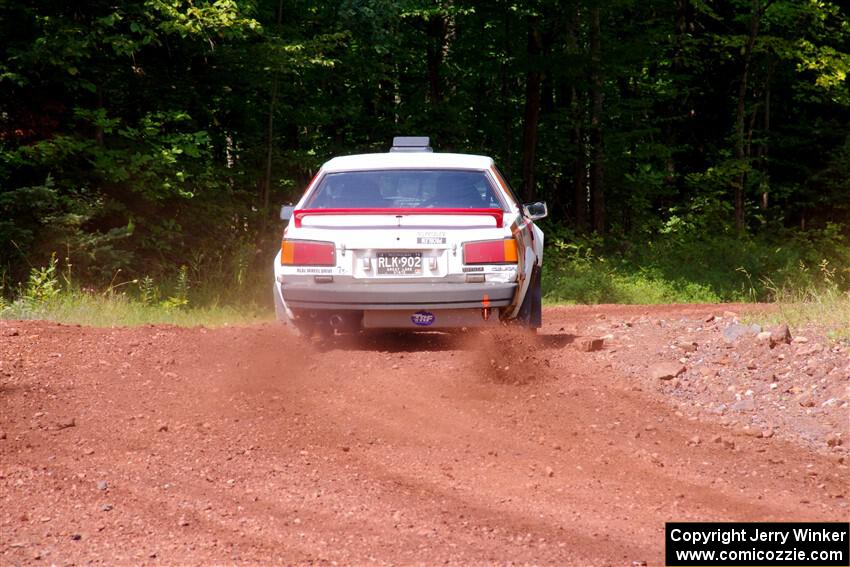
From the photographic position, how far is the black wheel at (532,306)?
8.99m

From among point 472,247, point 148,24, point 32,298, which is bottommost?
point 32,298

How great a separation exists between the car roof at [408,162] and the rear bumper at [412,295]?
1579 millimetres

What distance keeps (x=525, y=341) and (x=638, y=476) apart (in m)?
3.04

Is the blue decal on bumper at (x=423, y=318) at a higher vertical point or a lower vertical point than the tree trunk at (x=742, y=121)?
lower

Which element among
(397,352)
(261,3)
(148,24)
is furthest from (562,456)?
(261,3)

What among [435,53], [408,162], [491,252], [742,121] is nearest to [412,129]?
[435,53]

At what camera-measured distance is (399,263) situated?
855cm

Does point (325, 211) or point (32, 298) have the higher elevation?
point (325, 211)

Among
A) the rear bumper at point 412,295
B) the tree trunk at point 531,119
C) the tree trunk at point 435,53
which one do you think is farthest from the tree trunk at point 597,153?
the rear bumper at point 412,295

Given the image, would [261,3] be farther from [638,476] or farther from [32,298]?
[638,476]

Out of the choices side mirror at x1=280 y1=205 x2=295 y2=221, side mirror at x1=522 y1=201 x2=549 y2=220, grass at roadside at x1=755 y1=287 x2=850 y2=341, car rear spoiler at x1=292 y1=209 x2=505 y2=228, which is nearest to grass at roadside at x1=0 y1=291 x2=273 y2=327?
side mirror at x1=280 y1=205 x2=295 y2=221

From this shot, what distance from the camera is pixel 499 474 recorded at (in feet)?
19.0

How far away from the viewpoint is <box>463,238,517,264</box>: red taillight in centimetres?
852

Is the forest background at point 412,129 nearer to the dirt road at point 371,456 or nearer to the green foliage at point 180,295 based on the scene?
the green foliage at point 180,295
